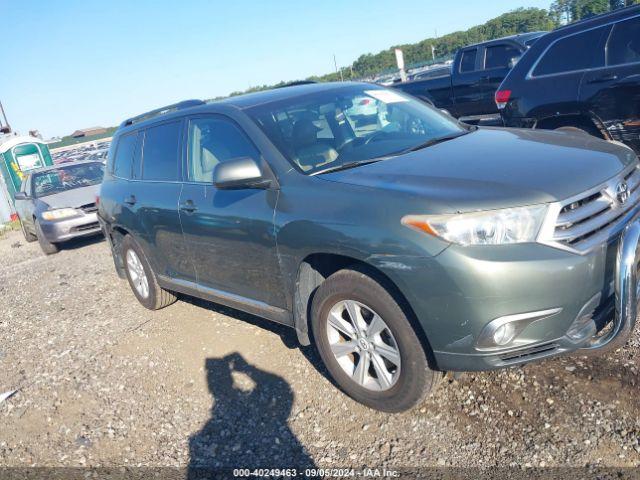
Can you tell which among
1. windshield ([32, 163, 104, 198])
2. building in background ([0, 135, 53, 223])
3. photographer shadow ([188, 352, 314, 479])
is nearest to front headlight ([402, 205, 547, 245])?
photographer shadow ([188, 352, 314, 479])

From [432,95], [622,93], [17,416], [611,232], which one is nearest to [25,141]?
[432,95]

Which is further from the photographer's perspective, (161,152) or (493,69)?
(493,69)

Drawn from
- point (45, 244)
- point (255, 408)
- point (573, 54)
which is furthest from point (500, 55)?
point (255, 408)

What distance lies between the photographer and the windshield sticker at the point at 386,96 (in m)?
4.24

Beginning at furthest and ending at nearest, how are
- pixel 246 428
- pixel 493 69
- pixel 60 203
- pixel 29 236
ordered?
pixel 29 236
pixel 493 69
pixel 60 203
pixel 246 428

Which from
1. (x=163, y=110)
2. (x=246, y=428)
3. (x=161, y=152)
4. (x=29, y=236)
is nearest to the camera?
(x=246, y=428)

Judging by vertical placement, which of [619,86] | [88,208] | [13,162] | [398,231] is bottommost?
[88,208]

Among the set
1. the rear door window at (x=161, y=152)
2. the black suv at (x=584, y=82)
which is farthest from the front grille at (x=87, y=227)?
the black suv at (x=584, y=82)

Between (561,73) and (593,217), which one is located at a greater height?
(561,73)

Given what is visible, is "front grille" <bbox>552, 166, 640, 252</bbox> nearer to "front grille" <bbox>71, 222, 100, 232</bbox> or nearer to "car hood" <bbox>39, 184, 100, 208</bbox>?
"front grille" <bbox>71, 222, 100, 232</bbox>

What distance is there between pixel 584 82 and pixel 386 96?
262 centimetres

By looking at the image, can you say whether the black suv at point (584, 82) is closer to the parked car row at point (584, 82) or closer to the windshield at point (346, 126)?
the parked car row at point (584, 82)

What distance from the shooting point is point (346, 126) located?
12.6 feet

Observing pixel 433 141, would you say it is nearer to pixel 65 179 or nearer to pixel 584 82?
pixel 584 82
